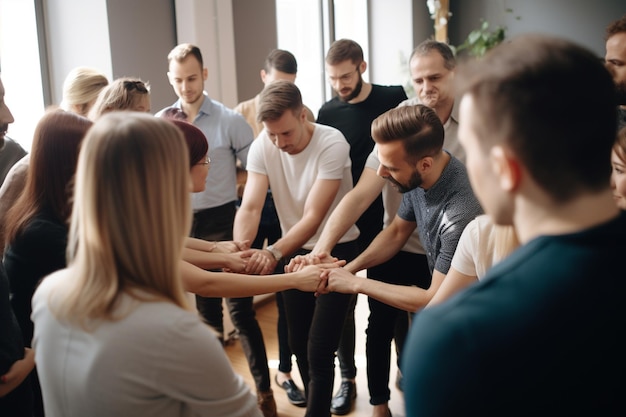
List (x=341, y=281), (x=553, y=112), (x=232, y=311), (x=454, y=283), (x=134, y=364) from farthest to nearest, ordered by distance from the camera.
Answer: (x=232, y=311) < (x=341, y=281) < (x=454, y=283) < (x=134, y=364) < (x=553, y=112)

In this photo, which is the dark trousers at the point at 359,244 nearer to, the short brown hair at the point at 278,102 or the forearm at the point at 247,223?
the forearm at the point at 247,223

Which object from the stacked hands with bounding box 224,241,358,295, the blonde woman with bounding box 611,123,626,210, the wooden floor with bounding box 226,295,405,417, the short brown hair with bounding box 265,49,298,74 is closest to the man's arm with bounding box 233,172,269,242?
the stacked hands with bounding box 224,241,358,295

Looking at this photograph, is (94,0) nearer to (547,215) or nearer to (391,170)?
(391,170)

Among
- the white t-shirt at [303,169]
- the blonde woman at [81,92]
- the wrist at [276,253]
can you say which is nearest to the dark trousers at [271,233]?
the white t-shirt at [303,169]

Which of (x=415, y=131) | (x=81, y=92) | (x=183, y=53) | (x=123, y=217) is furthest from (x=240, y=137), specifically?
(x=123, y=217)

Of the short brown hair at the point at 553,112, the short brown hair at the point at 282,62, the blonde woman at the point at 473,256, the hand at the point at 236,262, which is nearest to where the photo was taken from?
the short brown hair at the point at 553,112

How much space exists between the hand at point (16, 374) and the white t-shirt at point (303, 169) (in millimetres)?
1408

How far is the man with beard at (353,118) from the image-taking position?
3000 mm

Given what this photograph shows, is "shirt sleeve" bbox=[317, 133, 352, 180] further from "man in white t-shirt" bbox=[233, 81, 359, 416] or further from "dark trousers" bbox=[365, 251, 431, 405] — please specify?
"dark trousers" bbox=[365, 251, 431, 405]

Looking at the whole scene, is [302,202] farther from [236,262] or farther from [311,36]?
[311,36]

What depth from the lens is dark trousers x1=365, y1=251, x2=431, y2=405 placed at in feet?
8.68

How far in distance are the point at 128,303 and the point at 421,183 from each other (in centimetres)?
145

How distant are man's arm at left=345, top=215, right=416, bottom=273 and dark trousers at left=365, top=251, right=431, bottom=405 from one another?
0.36ft

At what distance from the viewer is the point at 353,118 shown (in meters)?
3.18
